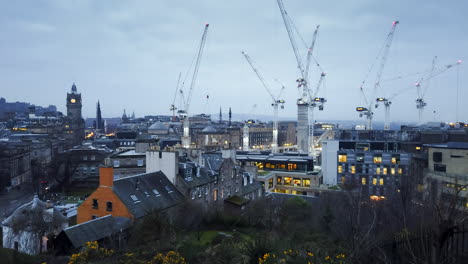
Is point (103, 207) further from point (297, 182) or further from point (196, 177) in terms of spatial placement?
point (297, 182)

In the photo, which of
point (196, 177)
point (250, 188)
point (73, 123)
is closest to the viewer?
point (196, 177)

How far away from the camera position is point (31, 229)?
2550cm

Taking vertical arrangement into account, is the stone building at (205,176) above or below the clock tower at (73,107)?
below

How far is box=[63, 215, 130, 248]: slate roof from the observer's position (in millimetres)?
22016

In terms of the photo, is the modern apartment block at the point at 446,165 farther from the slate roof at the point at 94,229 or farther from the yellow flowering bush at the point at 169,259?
the yellow flowering bush at the point at 169,259

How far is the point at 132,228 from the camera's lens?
24.0m

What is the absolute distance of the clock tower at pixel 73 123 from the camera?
412 ft

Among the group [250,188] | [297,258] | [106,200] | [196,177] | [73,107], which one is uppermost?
[73,107]

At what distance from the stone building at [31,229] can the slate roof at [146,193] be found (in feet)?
17.9

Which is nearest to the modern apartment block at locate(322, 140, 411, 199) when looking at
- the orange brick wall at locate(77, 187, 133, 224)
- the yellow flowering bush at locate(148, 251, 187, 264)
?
the orange brick wall at locate(77, 187, 133, 224)

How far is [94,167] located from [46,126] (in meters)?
56.8

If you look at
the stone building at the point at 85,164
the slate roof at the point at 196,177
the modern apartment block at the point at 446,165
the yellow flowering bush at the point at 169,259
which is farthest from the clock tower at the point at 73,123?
the yellow flowering bush at the point at 169,259

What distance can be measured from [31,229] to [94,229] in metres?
5.80

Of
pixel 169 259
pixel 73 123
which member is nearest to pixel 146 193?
pixel 169 259
